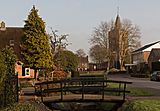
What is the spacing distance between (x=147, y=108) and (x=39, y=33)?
37.0 metres

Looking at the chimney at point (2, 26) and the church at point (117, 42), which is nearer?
Result: the chimney at point (2, 26)

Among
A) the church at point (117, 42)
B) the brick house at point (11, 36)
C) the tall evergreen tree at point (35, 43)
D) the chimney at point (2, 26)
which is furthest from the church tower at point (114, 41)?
the tall evergreen tree at point (35, 43)

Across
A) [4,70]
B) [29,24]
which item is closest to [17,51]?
[29,24]

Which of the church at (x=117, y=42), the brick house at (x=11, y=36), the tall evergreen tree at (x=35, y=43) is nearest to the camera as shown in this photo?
the tall evergreen tree at (x=35, y=43)

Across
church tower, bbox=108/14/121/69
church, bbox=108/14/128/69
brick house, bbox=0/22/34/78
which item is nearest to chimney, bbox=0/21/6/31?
brick house, bbox=0/22/34/78

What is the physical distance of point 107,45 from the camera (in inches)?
4220

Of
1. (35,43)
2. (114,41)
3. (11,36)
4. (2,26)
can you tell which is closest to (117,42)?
(114,41)

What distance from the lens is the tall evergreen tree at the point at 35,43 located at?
5328 cm

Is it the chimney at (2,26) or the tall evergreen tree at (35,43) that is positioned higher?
the chimney at (2,26)

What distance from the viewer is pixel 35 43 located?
2098 inches

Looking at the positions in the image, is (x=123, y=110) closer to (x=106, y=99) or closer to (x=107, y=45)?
(x=106, y=99)

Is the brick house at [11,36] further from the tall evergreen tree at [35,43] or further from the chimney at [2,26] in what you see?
the tall evergreen tree at [35,43]

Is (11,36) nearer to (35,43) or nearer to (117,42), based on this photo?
(35,43)

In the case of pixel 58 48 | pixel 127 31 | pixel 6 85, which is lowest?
pixel 6 85
